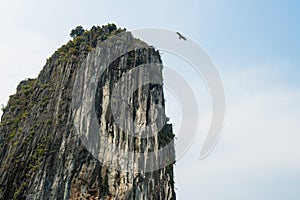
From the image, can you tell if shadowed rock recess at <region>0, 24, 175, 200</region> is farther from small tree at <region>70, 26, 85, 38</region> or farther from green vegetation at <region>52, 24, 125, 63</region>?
small tree at <region>70, 26, 85, 38</region>

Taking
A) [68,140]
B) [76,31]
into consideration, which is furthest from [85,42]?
[68,140]

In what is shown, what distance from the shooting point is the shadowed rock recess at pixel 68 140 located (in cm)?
2084

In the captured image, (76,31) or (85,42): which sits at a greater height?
(76,31)

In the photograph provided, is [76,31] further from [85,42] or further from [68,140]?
[68,140]

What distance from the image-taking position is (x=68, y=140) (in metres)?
22.4

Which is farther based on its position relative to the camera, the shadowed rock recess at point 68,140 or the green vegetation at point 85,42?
the green vegetation at point 85,42

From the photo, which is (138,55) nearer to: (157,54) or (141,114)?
(157,54)

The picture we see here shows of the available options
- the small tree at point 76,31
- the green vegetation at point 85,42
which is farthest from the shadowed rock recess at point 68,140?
the small tree at point 76,31

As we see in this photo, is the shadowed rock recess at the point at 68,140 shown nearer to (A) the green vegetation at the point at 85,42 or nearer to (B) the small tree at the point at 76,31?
(A) the green vegetation at the point at 85,42

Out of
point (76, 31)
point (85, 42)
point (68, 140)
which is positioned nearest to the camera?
point (68, 140)

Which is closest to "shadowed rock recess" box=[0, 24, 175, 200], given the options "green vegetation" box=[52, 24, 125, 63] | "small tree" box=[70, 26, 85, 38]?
"green vegetation" box=[52, 24, 125, 63]

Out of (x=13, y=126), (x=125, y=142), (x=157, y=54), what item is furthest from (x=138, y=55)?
(x=13, y=126)

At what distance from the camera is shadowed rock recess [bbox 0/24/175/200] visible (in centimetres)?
2084

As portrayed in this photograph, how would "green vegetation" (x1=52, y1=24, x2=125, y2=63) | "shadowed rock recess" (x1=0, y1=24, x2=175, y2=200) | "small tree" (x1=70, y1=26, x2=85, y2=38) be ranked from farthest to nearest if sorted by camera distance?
"small tree" (x1=70, y1=26, x2=85, y2=38)
"green vegetation" (x1=52, y1=24, x2=125, y2=63)
"shadowed rock recess" (x1=0, y1=24, x2=175, y2=200)
